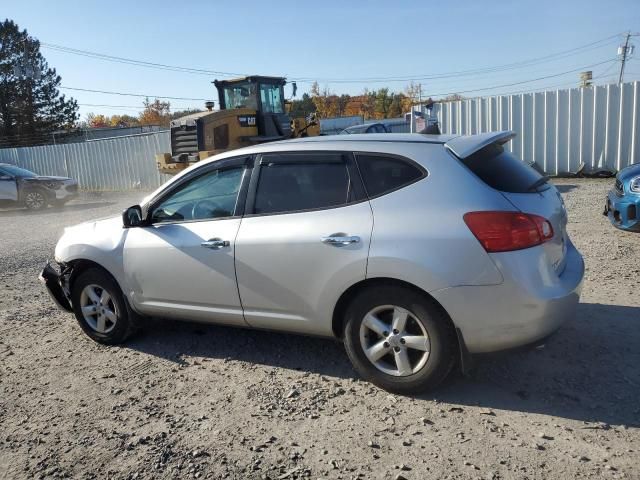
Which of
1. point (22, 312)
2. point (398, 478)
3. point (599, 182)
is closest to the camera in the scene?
point (398, 478)

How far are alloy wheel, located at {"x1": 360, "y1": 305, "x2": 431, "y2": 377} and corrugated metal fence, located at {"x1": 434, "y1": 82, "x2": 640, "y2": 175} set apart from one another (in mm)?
12453

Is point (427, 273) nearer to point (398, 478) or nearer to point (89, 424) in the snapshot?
point (398, 478)

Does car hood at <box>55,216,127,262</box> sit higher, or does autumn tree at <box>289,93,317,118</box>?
autumn tree at <box>289,93,317,118</box>

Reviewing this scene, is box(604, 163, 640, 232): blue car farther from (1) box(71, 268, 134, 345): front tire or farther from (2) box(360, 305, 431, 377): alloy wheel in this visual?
(1) box(71, 268, 134, 345): front tire

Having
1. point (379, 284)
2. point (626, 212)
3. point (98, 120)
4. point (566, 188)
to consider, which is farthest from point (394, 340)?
point (98, 120)

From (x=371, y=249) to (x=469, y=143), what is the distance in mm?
990

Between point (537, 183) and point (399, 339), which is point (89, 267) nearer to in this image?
point (399, 339)

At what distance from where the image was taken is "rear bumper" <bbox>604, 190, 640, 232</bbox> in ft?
21.8

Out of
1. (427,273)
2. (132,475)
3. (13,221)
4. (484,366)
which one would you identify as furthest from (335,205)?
(13,221)

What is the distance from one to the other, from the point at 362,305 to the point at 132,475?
166 centimetres

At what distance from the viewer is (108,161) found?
24031 millimetres

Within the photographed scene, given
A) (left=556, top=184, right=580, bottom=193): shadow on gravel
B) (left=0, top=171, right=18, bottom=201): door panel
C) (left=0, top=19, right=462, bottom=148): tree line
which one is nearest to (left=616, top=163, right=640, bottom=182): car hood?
(left=556, top=184, right=580, bottom=193): shadow on gravel

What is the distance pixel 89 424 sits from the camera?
3.58 m

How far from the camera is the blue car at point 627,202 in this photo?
21.8 feet
